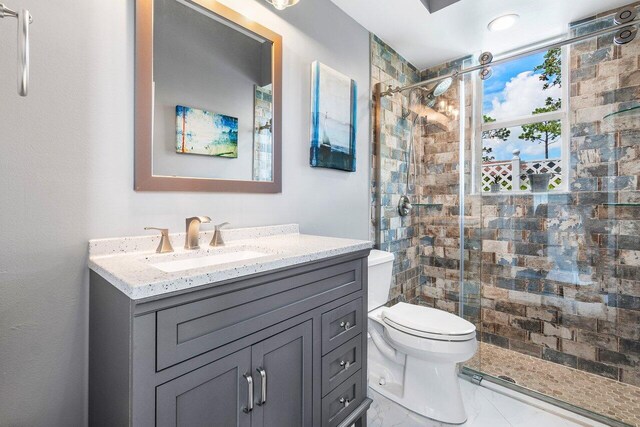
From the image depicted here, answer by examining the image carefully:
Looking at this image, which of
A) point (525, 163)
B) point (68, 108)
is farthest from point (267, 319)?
point (525, 163)

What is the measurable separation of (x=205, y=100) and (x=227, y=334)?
1.01 metres

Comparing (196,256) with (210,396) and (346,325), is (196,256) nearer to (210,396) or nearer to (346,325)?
(210,396)

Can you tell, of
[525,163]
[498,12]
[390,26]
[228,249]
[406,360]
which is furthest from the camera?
[525,163]

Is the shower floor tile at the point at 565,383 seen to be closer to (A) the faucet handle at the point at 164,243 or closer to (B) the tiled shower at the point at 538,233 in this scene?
(B) the tiled shower at the point at 538,233

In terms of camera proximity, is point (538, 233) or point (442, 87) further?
point (442, 87)

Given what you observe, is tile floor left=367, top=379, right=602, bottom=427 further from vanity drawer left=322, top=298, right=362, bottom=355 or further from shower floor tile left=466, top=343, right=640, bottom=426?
vanity drawer left=322, top=298, right=362, bottom=355

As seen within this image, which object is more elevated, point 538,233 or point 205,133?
point 205,133

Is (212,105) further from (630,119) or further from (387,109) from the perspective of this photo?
(630,119)

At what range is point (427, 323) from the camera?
5.88ft

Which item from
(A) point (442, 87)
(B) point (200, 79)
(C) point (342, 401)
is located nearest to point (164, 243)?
(B) point (200, 79)

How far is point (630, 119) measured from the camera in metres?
1.95

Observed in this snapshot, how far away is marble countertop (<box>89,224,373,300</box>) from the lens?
2.51 feet

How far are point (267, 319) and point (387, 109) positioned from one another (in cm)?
206

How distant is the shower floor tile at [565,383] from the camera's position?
182cm
